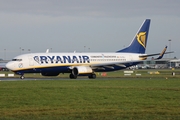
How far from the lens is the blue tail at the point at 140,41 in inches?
3029

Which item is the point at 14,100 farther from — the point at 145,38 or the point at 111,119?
the point at 145,38

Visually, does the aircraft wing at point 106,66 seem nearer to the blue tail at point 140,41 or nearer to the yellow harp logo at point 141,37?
the blue tail at point 140,41

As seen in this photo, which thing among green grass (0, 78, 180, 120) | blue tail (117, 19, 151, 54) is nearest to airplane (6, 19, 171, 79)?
blue tail (117, 19, 151, 54)

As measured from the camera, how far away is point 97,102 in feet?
93.4

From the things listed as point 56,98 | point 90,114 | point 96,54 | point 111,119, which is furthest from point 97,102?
point 96,54

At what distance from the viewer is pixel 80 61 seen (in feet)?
226

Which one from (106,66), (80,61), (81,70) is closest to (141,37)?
(106,66)

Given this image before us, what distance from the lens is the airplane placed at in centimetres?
6538

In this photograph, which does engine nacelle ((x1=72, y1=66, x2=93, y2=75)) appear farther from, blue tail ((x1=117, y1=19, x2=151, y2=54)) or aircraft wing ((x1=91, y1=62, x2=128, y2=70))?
blue tail ((x1=117, y1=19, x2=151, y2=54))

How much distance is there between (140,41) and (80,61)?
45.4ft

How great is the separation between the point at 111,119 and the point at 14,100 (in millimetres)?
Result: 10355

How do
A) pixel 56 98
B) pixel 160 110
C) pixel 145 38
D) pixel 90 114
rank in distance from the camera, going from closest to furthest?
pixel 90 114, pixel 160 110, pixel 56 98, pixel 145 38

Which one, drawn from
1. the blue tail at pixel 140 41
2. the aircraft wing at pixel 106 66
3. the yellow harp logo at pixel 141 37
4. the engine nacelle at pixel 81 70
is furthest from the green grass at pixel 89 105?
the yellow harp logo at pixel 141 37

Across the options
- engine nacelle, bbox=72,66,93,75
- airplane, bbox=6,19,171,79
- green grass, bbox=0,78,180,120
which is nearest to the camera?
green grass, bbox=0,78,180,120
